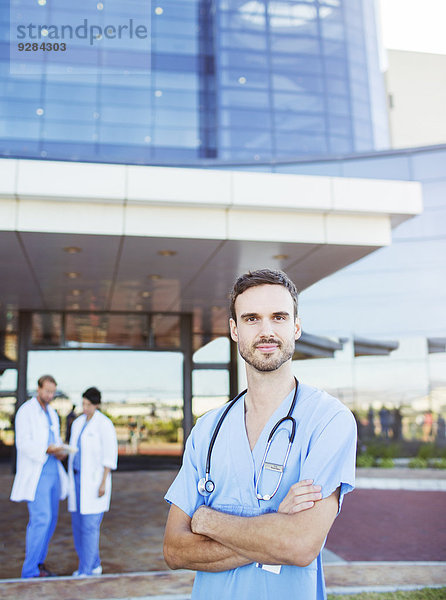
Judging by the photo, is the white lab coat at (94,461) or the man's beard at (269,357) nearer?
the man's beard at (269,357)

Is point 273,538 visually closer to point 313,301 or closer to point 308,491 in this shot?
point 308,491

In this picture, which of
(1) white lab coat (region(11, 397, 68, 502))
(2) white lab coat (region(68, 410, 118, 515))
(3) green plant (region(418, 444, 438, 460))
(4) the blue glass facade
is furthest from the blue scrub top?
(4) the blue glass facade

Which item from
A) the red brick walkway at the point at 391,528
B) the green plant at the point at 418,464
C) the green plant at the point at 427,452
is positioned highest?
the green plant at the point at 427,452

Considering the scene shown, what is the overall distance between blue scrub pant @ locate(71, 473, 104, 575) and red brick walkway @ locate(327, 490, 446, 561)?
285 centimetres

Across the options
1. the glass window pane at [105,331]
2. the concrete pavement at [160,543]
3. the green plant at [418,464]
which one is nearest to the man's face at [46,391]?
the concrete pavement at [160,543]

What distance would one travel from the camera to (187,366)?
43.3ft

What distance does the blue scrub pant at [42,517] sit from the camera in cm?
488

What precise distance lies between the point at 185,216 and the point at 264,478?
15.8ft

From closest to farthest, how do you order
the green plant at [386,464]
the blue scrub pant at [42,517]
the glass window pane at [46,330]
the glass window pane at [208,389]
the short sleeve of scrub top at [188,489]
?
the short sleeve of scrub top at [188,489]
the blue scrub pant at [42,517]
the glass window pane at [46,330]
the glass window pane at [208,389]
the green plant at [386,464]

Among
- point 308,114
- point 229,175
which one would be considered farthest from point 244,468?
point 308,114

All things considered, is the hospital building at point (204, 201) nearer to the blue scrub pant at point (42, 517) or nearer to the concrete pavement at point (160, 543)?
the blue scrub pant at point (42, 517)

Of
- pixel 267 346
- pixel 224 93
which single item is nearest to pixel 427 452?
pixel 267 346

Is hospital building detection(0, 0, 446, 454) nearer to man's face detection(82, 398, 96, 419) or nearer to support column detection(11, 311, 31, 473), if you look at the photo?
support column detection(11, 311, 31, 473)

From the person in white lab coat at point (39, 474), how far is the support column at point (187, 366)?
7.65 meters
